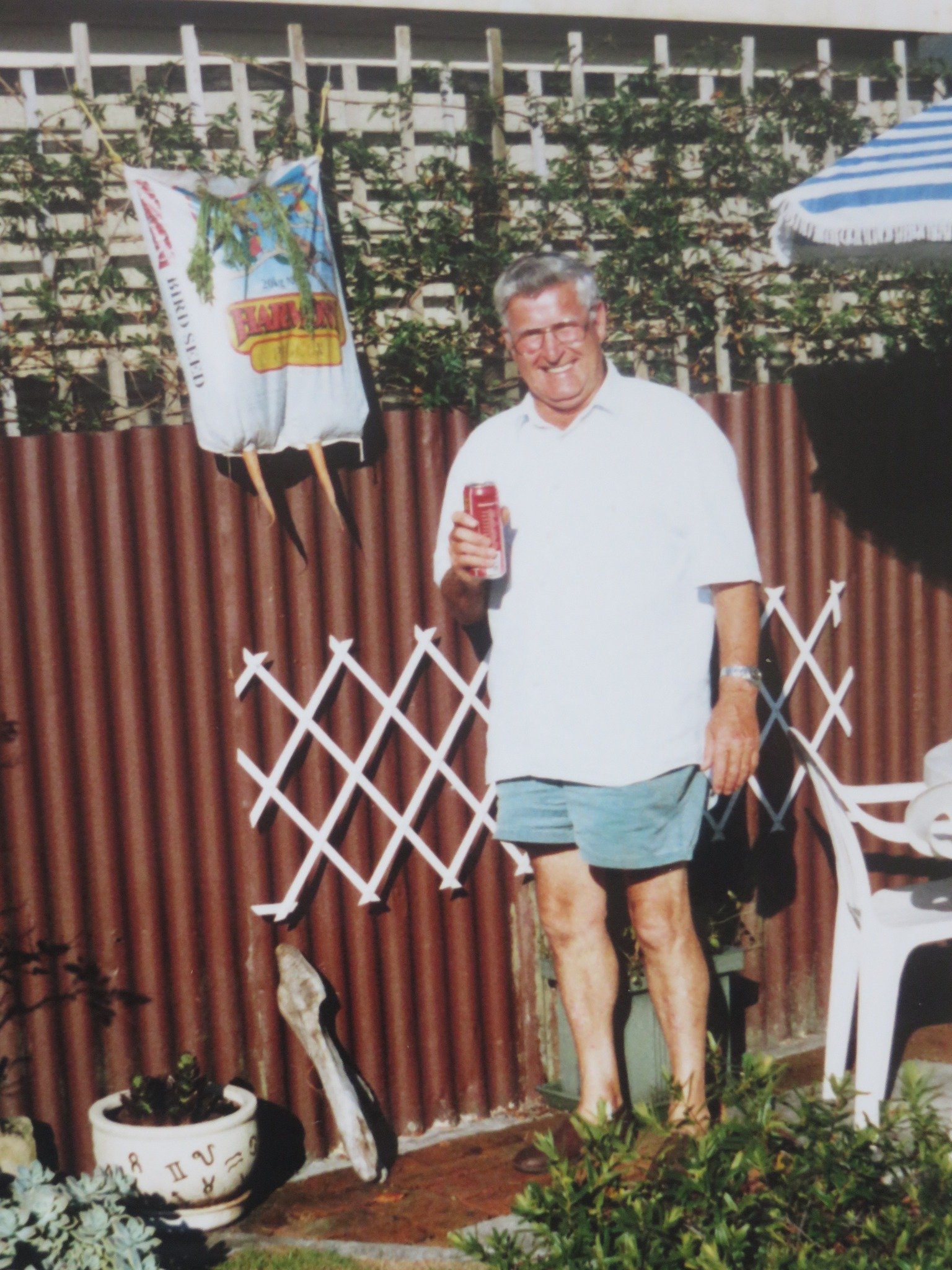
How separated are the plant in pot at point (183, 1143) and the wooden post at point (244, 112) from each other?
3.22m

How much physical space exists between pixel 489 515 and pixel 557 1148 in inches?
65.7

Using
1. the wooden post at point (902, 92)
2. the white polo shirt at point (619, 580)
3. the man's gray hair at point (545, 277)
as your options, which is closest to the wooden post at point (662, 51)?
the wooden post at point (902, 92)

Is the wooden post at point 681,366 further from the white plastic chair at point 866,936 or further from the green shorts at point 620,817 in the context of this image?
the green shorts at point 620,817

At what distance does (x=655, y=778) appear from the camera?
3.87 metres

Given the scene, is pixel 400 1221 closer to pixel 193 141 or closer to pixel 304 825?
pixel 304 825

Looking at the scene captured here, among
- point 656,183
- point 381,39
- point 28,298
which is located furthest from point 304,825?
point 381,39

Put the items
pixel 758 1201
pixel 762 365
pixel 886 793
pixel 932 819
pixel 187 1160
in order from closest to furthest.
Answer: pixel 758 1201 → pixel 187 1160 → pixel 932 819 → pixel 886 793 → pixel 762 365

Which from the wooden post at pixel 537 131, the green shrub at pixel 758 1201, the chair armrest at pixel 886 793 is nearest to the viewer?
the green shrub at pixel 758 1201

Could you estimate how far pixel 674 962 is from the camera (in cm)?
399

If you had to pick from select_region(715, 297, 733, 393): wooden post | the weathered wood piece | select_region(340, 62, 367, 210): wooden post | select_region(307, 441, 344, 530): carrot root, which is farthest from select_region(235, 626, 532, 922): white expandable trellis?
select_region(715, 297, 733, 393): wooden post

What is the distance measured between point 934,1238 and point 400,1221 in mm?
1963

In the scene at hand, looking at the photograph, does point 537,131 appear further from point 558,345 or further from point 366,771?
point 366,771

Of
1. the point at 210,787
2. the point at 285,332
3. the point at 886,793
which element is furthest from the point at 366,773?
the point at 886,793

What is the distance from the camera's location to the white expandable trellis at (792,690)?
17.1 ft
